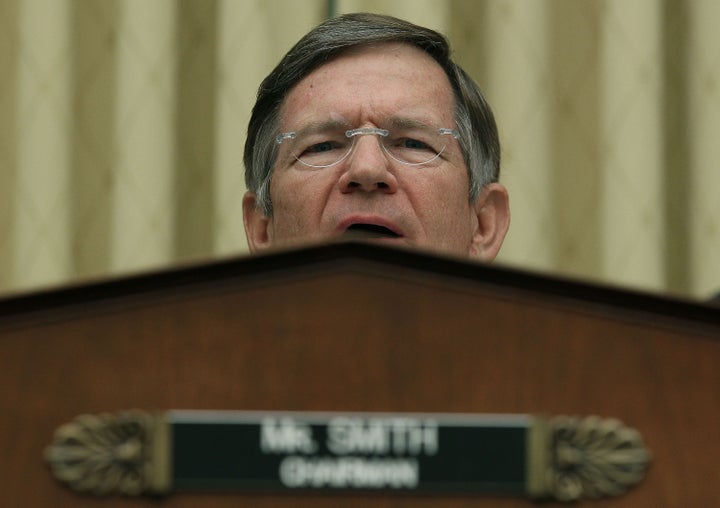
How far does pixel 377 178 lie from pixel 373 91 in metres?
0.16

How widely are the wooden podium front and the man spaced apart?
0.77m

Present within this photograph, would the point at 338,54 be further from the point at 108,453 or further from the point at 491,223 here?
the point at 108,453

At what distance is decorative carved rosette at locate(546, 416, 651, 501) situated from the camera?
66 cm

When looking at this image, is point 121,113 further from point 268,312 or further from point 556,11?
point 268,312

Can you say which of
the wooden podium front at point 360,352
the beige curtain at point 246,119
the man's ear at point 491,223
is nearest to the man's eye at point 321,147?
the man's ear at point 491,223

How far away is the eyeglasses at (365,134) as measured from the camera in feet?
5.17

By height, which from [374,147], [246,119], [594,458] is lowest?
[594,458]

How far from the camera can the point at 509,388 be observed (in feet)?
2.18

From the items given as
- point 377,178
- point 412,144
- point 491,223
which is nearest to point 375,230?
point 377,178

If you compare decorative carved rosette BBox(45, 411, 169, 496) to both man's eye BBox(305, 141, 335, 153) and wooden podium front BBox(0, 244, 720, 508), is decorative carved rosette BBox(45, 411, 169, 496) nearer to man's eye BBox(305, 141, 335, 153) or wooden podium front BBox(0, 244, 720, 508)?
wooden podium front BBox(0, 244, 720, 508)

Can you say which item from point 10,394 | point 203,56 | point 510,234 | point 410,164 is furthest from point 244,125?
point 10,394

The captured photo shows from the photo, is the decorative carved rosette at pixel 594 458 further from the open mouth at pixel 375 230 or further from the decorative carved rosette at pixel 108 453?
the open mouth at pixel 375 230

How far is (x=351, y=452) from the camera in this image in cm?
66

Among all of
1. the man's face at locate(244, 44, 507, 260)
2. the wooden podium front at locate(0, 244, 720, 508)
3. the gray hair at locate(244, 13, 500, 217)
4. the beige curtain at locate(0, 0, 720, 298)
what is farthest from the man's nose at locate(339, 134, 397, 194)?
the wooden podium front at locate(0, 244, 720, 508)
